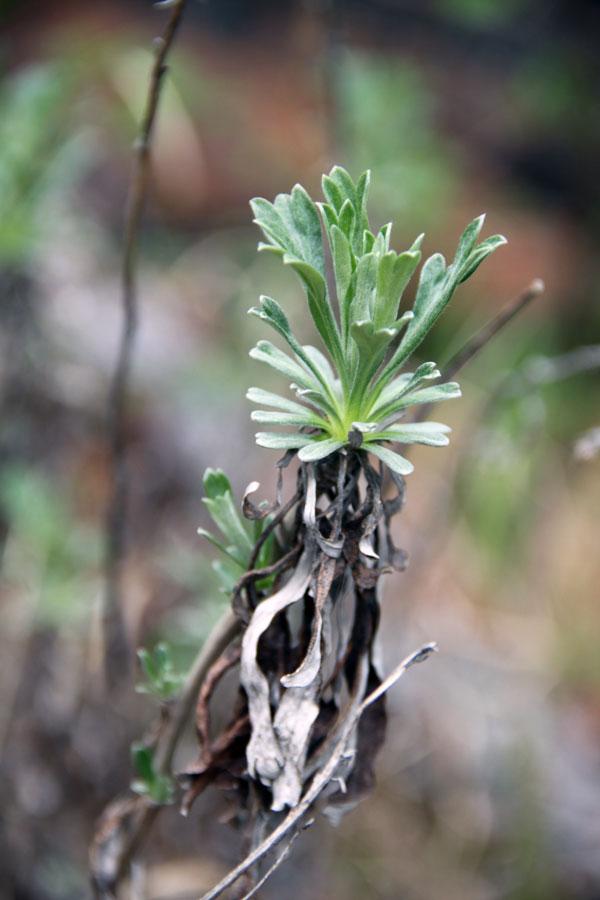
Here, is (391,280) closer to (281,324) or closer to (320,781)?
(281,324)

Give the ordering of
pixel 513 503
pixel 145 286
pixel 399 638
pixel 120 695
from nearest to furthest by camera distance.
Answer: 1. pixel 120 695
2. pixel 399 638
3. pixel 513 503
4. pixel 145 286

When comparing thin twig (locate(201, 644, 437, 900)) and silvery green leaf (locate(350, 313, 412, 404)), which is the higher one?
silvery green leaf (locate(350, 313, 412, 404))

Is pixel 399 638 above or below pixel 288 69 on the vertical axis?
below

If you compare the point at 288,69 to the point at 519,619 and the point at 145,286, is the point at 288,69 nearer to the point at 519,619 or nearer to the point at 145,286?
the point at 145,286

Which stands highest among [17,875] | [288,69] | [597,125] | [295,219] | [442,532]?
[288,69]

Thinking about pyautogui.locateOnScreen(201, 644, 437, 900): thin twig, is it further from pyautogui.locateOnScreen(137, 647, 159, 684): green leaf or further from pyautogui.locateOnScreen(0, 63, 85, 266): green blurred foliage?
pyautogui.locateOnScreen(0, 63, 85, 266): green blurred foliage

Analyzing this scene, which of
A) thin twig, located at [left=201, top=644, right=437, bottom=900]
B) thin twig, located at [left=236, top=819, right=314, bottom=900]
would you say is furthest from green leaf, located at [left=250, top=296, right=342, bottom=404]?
thin twig, located at [left=236, top=819, right=314, bottom=900]

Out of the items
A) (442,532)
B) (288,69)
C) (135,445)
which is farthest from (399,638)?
(288,69)

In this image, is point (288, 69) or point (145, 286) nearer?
point (145, 286)
